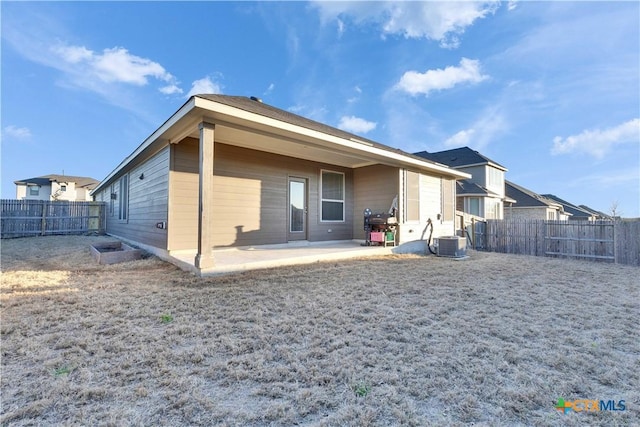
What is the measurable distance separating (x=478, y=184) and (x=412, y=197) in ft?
41.5

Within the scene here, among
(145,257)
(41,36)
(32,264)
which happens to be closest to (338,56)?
(41,36)

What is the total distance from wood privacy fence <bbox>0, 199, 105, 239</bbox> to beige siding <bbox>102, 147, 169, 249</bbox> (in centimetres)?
Answer: 507

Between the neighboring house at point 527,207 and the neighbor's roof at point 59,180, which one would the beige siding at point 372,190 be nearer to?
the neighboring house at point 527,207

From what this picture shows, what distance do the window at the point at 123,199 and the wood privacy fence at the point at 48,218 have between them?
4157 millimetres

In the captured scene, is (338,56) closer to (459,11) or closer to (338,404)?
(459,11)

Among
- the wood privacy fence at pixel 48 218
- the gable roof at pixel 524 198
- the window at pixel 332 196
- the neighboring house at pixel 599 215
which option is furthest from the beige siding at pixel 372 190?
the neighboring house at pixel 599 215

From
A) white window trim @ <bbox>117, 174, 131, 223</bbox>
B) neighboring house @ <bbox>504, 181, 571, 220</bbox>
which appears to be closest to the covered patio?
white window trim @ <bbox>117, 174, 131, 223</bbox>

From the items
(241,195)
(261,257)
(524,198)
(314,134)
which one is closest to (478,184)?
(524,198)

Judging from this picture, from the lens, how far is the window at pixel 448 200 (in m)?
9.58

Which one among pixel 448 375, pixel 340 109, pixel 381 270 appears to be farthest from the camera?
pixel 340 109

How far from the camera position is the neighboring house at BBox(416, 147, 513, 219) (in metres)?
17.0

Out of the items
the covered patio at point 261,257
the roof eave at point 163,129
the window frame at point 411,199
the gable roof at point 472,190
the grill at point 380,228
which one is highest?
the gable roof at point 472,190

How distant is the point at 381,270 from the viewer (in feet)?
17.9

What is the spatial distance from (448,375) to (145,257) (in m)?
6.60
